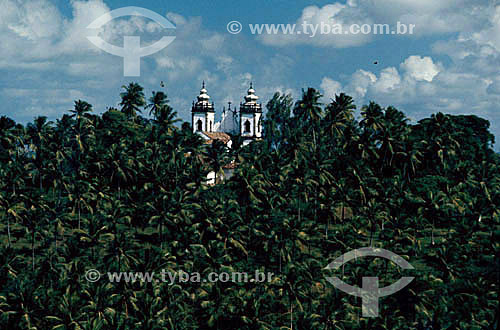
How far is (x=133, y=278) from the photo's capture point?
165 ft

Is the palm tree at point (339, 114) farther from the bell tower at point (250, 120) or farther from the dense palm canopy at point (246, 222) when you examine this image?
the bell tower at point (250, 120)

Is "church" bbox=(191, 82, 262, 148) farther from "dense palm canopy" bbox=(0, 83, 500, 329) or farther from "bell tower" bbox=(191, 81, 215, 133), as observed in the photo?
"dense palm canopy" bbox=(0, 83, 500, 329)

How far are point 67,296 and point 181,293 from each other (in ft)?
35.1

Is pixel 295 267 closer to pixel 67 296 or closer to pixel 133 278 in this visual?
pixel 133 278

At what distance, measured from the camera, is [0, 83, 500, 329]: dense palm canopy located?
157 feet

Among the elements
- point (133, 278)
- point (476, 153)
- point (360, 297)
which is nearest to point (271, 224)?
point (360, 297)
